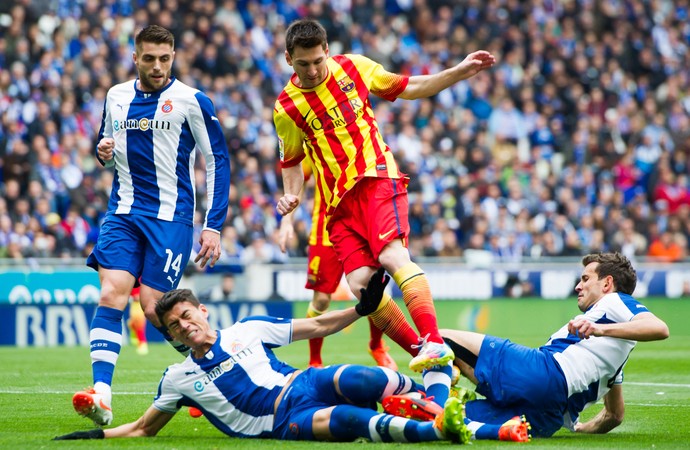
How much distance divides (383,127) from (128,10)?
569 centimetres

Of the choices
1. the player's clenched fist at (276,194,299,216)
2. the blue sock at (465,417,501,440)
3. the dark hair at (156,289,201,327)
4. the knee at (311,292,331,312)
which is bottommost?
the blue sock at (465,417,501,440)

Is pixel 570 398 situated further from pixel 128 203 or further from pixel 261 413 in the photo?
pixel 128 203

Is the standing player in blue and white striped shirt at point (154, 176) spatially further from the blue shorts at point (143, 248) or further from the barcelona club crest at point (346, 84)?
the barcelona club crest at point (346, 84)

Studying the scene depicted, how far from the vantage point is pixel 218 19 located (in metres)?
24.5

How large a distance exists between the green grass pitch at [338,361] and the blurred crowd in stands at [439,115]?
1.79 m

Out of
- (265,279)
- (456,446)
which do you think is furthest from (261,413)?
(265,279)

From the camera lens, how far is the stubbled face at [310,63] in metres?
7.63

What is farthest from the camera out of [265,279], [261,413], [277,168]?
[277,168]

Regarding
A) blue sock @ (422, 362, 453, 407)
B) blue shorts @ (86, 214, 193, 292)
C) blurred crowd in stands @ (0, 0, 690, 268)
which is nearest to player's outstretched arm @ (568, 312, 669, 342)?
blue sock @ (422, 362, 453, 407)

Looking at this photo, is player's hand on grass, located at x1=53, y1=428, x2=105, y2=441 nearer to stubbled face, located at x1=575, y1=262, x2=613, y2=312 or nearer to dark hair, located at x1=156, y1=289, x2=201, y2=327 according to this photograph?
dark hair, located at x1=156, y1=289, x2=201, y2=327

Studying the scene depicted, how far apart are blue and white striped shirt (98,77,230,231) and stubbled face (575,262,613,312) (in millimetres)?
2572

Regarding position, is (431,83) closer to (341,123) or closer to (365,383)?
(341,123)

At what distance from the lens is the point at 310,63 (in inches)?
302

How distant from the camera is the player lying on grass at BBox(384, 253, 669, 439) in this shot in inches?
266
